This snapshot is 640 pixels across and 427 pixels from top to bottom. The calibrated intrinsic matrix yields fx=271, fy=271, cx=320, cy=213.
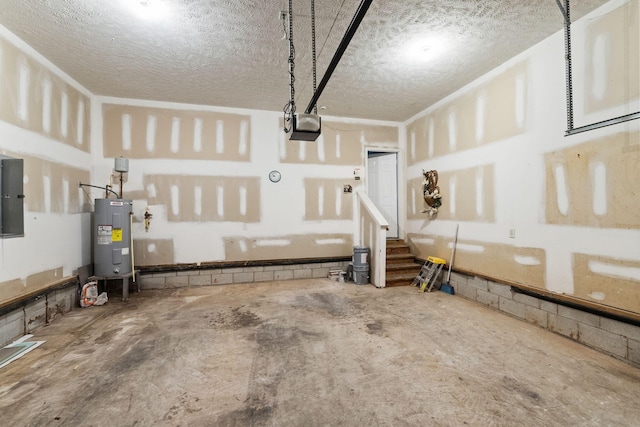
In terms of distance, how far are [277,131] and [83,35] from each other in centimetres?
304

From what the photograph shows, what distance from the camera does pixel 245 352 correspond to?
2.62 meters

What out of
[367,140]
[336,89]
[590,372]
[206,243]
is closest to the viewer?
[590,372]

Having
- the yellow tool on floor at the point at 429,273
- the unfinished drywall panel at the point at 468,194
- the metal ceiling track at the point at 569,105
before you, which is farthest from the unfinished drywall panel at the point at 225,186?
the metal ceiling track at the point at 569,105

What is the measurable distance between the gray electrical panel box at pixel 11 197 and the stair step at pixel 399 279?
5.12 m

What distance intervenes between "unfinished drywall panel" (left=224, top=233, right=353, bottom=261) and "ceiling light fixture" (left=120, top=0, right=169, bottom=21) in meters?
3.51

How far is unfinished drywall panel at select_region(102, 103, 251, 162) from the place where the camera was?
4.77 metres

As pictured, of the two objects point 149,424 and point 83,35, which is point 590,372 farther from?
point 83,35

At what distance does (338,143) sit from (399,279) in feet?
9.96

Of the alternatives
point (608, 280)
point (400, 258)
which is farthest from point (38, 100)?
point (608, 280)

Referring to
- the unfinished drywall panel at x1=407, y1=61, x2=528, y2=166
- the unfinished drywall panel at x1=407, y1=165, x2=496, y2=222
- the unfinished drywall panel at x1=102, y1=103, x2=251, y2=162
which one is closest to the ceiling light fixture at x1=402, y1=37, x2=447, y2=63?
the unfinished drywall panel at x1=407, y1=61, x2=528, y2=166

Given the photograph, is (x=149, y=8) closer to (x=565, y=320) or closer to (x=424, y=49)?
(x=424, y=49)

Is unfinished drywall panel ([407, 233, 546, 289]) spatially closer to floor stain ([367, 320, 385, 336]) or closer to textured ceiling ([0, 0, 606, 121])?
floor stain ([367, 320, 385, 336])

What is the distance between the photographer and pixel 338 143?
19.1 feet

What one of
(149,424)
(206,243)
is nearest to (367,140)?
(206,243)
